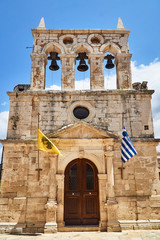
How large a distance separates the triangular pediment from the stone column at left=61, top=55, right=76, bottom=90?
199cm

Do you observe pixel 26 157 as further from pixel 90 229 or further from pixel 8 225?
pixel 90 229

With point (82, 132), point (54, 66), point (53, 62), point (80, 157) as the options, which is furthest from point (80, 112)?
point (53, 62)

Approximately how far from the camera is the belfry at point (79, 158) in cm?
807

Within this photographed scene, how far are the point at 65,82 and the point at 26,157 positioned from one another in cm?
377

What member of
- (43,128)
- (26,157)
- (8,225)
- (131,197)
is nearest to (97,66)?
(43,128)

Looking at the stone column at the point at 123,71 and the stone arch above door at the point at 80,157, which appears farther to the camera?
the stone column at the point at 123,71

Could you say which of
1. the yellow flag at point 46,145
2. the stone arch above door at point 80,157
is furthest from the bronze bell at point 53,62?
the stone arch above door at point 80,157

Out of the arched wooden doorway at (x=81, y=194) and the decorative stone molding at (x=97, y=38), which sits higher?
the decorative stone molding at (x=97, y=38)

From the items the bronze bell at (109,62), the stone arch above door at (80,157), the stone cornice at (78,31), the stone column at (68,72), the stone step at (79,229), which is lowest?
the stone step at (79,229)

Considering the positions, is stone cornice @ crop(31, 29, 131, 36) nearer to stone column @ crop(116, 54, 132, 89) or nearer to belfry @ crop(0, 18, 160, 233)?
belfry @ crop(0, 18, 160, 233)

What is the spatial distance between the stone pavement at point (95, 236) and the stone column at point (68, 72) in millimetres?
5915

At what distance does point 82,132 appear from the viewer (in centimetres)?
884

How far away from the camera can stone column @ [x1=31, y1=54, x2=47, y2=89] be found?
32.2ft

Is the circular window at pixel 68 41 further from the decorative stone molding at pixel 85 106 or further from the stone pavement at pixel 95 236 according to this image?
the stone pavement at pixel 95 236
